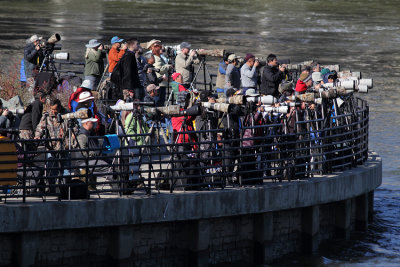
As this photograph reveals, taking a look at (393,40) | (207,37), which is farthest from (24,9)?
(393,40)

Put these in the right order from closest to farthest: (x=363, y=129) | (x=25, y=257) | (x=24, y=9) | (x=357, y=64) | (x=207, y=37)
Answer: (x=25, y=257), (x=363, y=129), (x=357, y=64), (x=207, y=37), (x=24, y=9)

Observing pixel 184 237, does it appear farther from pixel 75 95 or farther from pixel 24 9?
pixel 24 9

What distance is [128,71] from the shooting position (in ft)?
62.1

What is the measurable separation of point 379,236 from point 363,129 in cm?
217

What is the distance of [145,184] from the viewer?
1559cm

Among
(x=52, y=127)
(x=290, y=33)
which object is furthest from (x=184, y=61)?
(x=290, y=33)

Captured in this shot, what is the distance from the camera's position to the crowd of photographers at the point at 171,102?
15.8 m

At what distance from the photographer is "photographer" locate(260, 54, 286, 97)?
67.5ft

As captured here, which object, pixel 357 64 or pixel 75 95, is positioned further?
pixel 357 64

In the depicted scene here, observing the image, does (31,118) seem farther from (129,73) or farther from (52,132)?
(129,73)

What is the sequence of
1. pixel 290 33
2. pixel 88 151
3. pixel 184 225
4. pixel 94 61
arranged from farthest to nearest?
pixel 290 33 → pixel 94 61 → pixel 184 225 → pixel 88 151

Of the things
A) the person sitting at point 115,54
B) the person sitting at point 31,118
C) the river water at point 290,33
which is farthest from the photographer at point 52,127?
the river water at point 290,33

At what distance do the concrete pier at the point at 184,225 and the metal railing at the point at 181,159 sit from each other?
9.9 inches

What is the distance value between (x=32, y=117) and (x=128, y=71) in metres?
2.97
